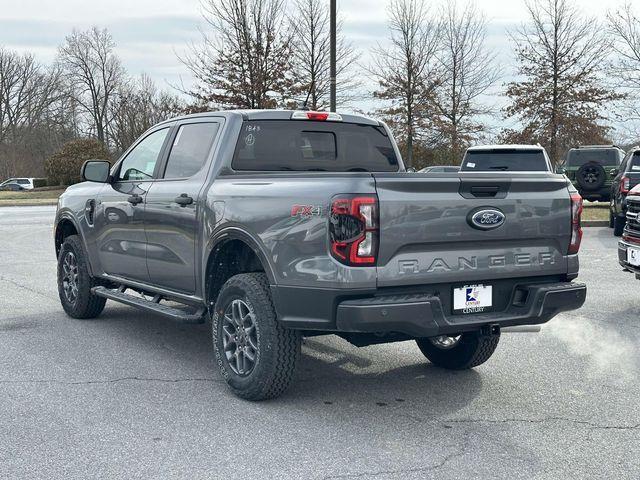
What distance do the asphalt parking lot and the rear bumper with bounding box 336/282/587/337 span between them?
551mm

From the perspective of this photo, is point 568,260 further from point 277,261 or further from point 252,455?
point 252,455

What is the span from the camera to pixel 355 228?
4.36 meters

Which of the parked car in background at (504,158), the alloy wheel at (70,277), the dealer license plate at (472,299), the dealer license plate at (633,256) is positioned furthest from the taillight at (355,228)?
the parked car in background at (504,158)

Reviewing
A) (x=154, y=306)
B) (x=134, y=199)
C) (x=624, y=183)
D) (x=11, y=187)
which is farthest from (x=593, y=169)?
(x=11, y=187)

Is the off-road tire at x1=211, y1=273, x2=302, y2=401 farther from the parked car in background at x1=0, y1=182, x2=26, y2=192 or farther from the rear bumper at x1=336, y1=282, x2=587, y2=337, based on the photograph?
the parked car in background at x1=0, y1=182, x2=26, y2=192

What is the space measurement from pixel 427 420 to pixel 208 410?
131 centimetres

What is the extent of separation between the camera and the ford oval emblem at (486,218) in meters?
4.64

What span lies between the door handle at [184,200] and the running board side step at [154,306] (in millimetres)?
760

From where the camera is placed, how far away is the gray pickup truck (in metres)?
4.39

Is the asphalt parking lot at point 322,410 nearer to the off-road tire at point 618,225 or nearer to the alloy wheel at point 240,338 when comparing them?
the alloy wheel at point 240,338

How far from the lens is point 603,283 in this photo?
9961 millimetres

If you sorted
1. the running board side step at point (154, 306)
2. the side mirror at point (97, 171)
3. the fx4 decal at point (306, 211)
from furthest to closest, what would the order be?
the side mirror at point (97, 171) → the running board side step at point (154, 306) → the fx4 decal at point (306, 211)

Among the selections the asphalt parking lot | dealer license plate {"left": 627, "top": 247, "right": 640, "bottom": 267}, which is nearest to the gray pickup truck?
the asphalt parking lot

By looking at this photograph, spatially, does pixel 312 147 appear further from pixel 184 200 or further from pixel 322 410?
pixel 322 410
